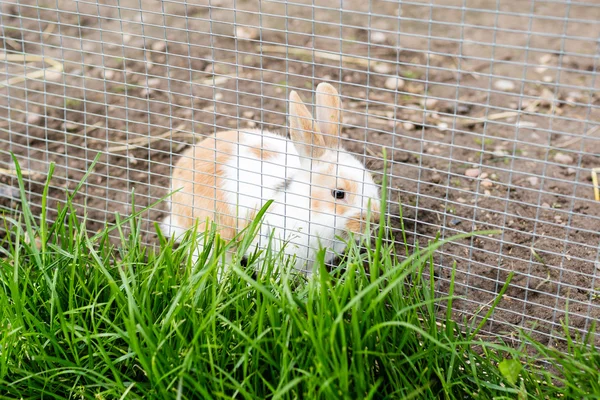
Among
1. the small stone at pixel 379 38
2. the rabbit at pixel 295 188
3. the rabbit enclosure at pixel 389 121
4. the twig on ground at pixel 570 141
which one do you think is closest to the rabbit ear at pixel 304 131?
the rabbit at pixel 295 188

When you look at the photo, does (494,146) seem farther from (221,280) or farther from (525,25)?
(221,280)

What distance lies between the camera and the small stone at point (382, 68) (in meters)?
5.11

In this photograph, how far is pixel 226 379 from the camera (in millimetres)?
2400

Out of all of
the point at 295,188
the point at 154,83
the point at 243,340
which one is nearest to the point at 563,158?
the point at 295,188

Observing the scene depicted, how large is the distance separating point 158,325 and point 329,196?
37.2 inches

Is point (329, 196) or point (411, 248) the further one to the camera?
point (411, 248)

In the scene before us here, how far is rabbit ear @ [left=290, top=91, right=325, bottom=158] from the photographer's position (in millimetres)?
2977

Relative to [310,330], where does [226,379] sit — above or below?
below

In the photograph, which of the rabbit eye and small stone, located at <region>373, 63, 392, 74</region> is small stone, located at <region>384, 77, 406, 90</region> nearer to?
small stone, located at <region>373, 63, 392, 74</region>

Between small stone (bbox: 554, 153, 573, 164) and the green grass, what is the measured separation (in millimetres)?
1652

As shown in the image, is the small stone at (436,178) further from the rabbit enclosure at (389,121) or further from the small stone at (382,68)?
the small stone at (382,68)

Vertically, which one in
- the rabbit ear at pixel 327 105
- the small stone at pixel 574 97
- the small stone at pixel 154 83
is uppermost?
the rabbit ear at pixel 327 105

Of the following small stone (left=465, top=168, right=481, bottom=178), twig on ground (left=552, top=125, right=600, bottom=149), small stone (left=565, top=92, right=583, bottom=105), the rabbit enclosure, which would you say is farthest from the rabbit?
small stone (left=565, top=92, right=583, bottom=105)

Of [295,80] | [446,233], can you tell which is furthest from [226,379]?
[295,80]
